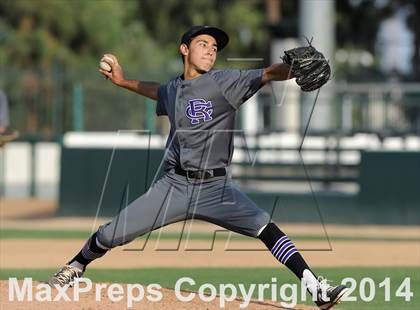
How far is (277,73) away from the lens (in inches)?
290

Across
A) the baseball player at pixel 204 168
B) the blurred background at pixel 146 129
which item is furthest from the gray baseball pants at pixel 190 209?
the blurred background at pixel 146 129

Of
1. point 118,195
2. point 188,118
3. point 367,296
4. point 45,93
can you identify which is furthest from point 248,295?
point 45,93

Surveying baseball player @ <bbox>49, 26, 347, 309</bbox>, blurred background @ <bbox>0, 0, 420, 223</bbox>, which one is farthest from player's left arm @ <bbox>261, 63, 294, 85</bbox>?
blurred background @ <bbox>0, 0, 420, 223</bbox>

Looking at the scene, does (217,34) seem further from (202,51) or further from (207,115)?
(207,115)

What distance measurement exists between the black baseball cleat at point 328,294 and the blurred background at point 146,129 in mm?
3180

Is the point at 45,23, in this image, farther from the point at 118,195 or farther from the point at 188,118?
the point at 188,118

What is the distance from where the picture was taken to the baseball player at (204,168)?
752 centimetres

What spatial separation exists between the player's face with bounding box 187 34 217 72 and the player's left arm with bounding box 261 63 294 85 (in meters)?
0.46

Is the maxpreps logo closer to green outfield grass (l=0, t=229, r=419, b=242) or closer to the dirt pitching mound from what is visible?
the dirt pitching mound

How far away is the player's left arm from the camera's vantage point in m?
7.32

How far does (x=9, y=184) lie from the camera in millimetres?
24000

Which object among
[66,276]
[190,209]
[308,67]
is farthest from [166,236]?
[308,67]

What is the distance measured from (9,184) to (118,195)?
661 centimetres

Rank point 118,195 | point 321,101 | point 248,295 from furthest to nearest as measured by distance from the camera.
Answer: point 321,101
point 118,195
point 248,295
